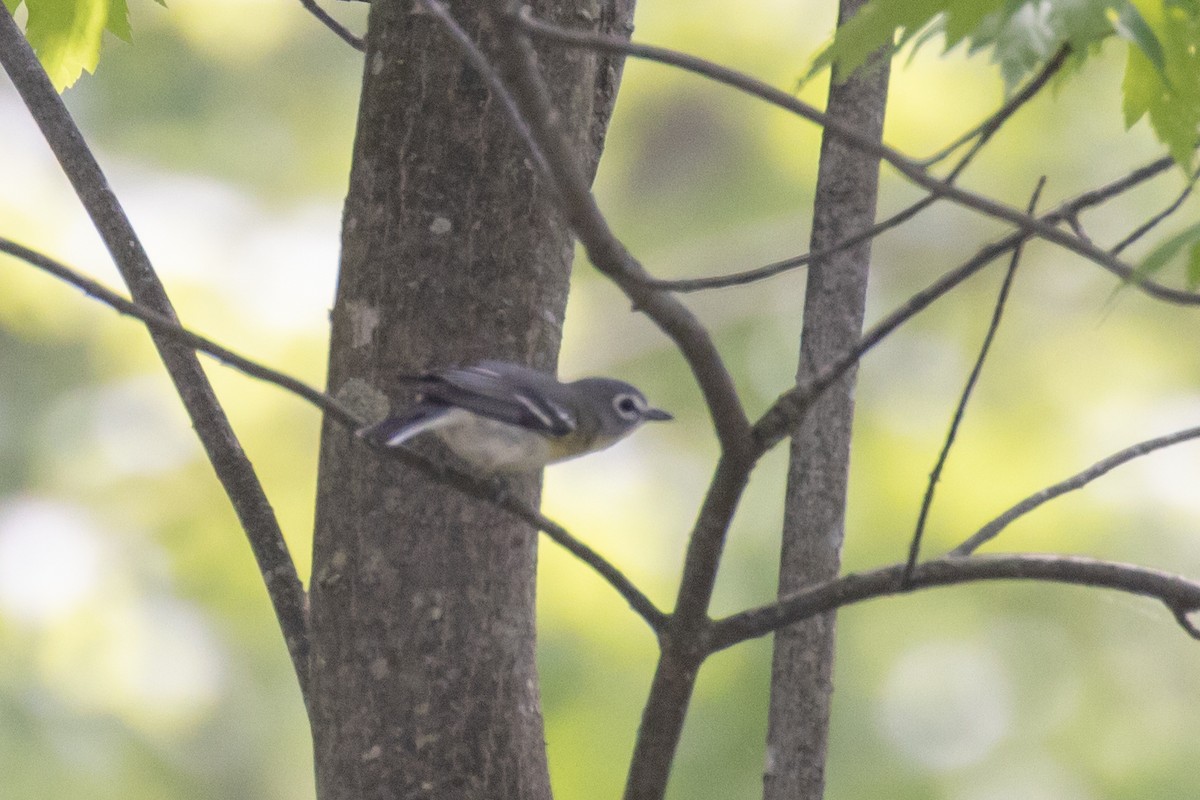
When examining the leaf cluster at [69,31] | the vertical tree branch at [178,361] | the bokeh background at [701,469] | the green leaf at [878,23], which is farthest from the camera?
the bokeh background at [701,469]

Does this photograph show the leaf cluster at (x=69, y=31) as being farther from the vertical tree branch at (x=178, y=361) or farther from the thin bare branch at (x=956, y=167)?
the thin bare branch at (x=956, y=167)

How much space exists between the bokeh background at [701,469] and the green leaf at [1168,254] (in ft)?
13.2

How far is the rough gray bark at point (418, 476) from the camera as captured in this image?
2.60 metres

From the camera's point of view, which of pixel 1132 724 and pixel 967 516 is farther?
pixel 1132 724

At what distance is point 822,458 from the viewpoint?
9.45 feet

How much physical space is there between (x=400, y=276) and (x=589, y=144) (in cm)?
65

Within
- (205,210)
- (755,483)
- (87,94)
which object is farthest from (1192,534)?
(87,94)

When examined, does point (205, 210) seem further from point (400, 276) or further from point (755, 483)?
point (400, 276)

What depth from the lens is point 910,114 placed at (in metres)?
6.96

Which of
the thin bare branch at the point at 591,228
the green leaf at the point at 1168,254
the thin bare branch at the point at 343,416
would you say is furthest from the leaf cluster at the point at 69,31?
the green leaf at the point at 1168,254

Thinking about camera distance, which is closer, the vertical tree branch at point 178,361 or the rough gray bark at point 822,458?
the rough gray bark at point 822,458

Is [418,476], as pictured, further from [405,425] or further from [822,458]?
[822,458]

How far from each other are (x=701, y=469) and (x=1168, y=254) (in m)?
5.22

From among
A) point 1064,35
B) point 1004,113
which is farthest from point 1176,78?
point 1004,113
